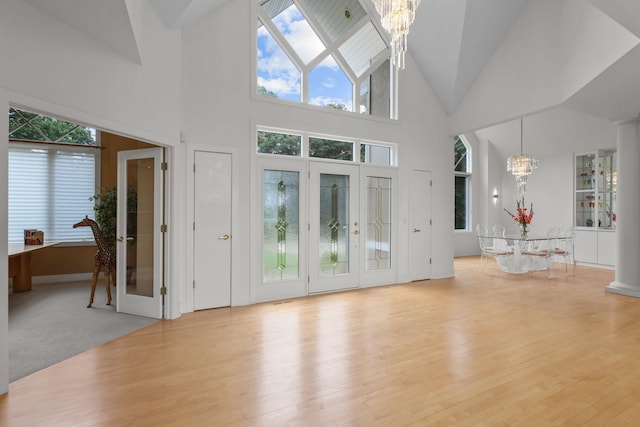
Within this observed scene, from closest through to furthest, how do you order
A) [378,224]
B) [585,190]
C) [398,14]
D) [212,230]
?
[398,14]
[212,230]
[378,224]
[585,190]

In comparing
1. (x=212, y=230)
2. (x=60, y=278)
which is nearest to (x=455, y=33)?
(x=212, y=230)

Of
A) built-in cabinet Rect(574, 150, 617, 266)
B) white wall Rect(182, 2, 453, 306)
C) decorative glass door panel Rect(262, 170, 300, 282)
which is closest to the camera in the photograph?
white wall Rect(182, 2, 453, 306)

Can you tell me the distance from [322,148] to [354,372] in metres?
3.85

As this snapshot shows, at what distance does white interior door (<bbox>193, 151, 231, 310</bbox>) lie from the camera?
15.5 ft

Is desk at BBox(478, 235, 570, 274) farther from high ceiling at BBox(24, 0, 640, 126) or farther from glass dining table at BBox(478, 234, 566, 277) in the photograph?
high ceiling at BBox(24, 0, 640, 126)

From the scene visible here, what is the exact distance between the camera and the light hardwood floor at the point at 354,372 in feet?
7.70

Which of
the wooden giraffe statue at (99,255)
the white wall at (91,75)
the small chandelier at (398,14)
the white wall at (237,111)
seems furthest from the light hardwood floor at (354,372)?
the small chandelier at (398,14)

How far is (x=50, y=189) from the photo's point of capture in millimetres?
6465

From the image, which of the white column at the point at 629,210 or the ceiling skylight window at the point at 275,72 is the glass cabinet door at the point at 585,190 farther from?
the ceiling skylight window at the point at 275,72

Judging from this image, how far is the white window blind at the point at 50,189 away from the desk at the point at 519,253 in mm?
8387

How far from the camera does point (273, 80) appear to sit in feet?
17.9

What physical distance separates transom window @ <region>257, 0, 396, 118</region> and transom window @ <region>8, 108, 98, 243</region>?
3.88 meters

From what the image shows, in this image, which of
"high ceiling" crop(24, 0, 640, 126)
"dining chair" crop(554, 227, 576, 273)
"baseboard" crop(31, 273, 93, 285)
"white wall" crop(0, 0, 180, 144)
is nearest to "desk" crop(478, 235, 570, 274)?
"dining chair" crop(554, 227, 576, 273)

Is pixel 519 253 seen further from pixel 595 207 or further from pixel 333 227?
pixel 333 227
